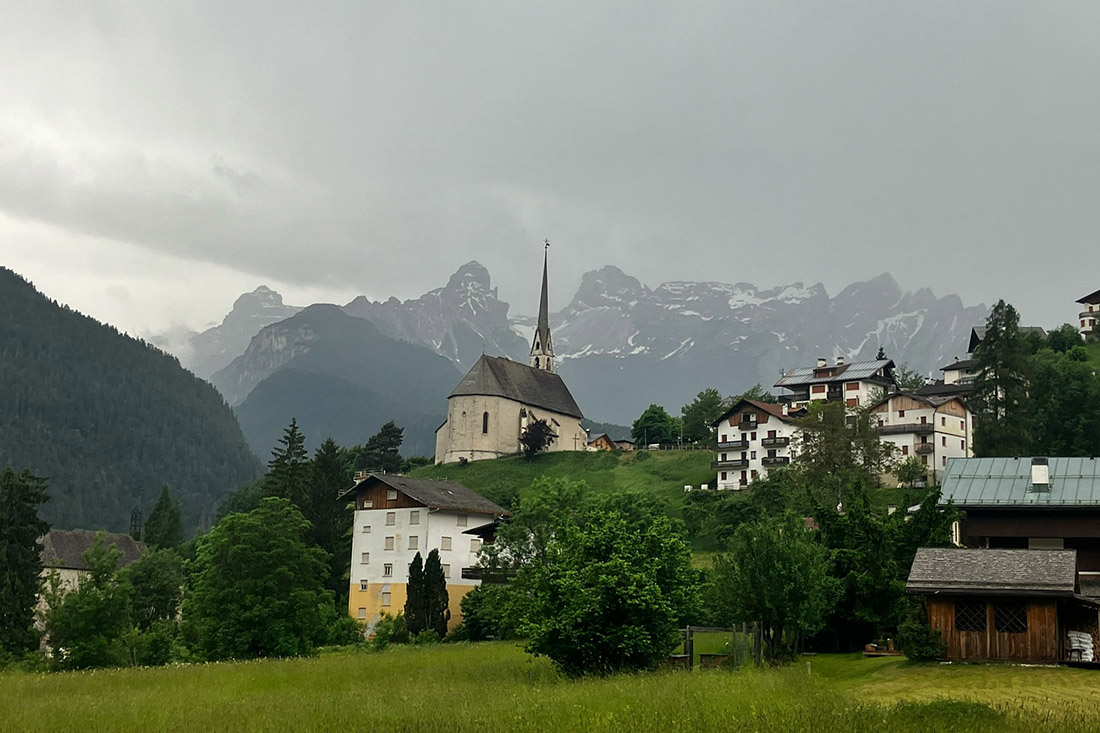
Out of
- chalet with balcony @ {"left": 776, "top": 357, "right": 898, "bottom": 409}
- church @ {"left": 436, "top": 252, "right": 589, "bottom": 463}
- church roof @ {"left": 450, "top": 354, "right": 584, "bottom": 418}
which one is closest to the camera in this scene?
chalet with balcony @ {"left": 776, "top": 357, "right": 898, "bottom": 409}

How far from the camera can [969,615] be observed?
3472 centimetres

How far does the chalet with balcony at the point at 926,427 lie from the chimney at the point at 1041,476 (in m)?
40.1

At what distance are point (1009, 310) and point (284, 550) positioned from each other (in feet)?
183

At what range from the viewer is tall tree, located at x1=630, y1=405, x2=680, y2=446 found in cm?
13862

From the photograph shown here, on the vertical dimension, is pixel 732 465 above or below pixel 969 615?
above

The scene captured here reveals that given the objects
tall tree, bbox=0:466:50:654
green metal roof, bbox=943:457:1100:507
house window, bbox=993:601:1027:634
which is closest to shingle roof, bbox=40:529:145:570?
tall tree, bbox=0:466:50:654

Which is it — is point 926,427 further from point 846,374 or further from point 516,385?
point 516,385

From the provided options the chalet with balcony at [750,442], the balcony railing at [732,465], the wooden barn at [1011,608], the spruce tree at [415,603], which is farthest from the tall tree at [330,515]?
the wooden barn at [1011,608]

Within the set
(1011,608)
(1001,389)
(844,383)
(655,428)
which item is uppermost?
(844,383)

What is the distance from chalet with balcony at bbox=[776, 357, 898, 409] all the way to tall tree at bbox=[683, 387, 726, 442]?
1815cm

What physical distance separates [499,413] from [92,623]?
84.9 m

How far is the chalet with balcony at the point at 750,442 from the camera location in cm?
9619

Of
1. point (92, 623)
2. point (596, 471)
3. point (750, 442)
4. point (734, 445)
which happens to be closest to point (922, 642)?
point (92, 623)

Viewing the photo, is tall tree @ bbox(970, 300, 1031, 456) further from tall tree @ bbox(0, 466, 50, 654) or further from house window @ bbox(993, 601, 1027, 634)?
tall tree @ bbox(0, 466, 50, 654)
